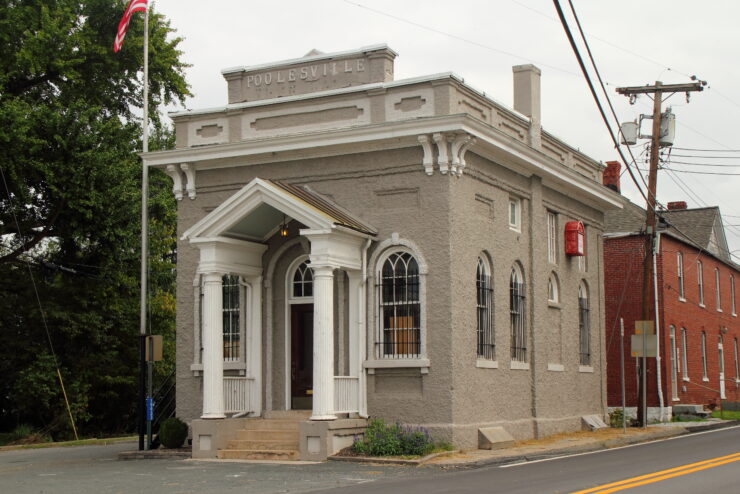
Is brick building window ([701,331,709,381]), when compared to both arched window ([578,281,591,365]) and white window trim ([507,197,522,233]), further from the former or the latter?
white window trim ([507,197,522,233])

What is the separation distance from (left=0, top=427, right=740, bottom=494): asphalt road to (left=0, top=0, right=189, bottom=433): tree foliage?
981cm

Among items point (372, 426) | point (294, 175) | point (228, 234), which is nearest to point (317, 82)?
point (294, 175)

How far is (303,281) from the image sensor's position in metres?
21.7

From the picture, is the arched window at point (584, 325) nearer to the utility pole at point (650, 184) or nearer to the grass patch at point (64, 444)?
the utility pole at point (650, 184)

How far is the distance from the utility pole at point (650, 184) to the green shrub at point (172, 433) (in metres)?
12.6

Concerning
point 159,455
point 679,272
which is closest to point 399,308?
point 159,455

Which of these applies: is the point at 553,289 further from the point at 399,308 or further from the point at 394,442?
the point at 394,442

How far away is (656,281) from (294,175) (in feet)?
55.9

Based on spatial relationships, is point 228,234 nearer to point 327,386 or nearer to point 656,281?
point 327,386

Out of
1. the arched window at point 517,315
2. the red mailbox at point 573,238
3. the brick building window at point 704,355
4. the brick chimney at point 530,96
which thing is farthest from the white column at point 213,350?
the brick building window at point 704,355

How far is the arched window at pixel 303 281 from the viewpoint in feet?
71.0

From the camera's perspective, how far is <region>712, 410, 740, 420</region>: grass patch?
3334 centimetres

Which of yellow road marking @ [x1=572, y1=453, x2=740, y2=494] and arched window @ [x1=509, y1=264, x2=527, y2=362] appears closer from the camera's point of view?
yellow road marking @ [x1=572, y1=453, x2=740, y2=494]

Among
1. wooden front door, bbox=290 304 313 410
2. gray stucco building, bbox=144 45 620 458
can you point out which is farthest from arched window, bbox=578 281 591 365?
wooden front door, bbox=290 304 313 410
